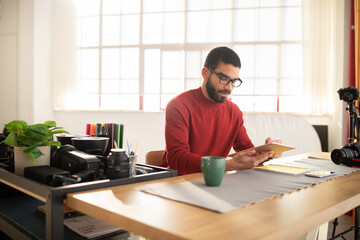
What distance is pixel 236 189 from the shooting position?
0.99 meters

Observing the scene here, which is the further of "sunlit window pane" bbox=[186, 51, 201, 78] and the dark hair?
"sunlit window pane" bbox=[186, 51, 201, 78]

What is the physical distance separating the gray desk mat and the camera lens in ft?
0.44

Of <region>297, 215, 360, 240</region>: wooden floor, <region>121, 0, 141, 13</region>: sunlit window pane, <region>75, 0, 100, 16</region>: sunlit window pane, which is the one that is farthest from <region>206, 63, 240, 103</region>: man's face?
<region>75, 0, 100, 16</region>: sunlit window pane

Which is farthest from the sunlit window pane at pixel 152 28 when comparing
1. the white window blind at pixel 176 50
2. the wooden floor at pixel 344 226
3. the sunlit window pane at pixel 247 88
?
the wooden floor at pixel 344 226

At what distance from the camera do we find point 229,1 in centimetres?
421

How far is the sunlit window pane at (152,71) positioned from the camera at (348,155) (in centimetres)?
329

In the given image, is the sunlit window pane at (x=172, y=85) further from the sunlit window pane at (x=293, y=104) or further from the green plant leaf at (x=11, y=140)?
the green plant leaf at (x=11, y=140)

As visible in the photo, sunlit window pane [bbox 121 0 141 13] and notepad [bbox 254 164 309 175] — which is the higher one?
sunlit window pane [bbox 121 0 141 13]

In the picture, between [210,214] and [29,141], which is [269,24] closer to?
[29,141]

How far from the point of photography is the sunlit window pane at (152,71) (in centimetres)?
459

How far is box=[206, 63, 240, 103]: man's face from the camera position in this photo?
1831mm

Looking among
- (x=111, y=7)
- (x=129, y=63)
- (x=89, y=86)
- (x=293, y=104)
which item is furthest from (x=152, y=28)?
(x=293, y=104)

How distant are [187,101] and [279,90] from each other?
2478 mm

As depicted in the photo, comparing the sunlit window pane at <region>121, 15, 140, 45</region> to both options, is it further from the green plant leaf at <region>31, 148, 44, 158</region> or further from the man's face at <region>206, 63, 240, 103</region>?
the green plant leaf at <region>31, 148, 44, 158</region>
